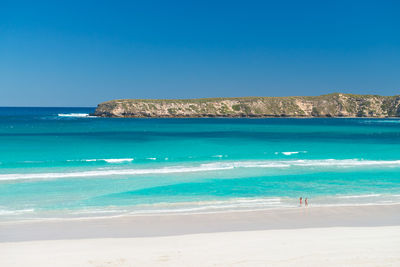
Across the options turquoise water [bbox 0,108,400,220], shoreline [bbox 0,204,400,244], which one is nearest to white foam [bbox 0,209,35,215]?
turquoise water [bbox 0,108,400,220]

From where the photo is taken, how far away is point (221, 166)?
26391mm

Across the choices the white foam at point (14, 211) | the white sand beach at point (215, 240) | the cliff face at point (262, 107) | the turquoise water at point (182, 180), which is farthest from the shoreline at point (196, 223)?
the cliff face at point (262, 107)

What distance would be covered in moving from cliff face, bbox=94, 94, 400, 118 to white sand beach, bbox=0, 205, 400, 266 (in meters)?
115

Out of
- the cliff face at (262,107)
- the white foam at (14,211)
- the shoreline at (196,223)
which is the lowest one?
the shoreline at (196,223)

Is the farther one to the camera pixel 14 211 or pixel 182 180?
pixel 182 180

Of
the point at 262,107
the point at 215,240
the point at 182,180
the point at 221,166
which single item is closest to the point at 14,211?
the point at 215,240

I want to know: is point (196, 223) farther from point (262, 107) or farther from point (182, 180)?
point (262, 107)

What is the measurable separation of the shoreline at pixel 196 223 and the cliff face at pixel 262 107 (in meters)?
114

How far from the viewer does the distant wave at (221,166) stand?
2222 cm

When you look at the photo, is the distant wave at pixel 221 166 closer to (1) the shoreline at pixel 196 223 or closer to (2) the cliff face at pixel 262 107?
(1) the shoreline at pixel 196 223

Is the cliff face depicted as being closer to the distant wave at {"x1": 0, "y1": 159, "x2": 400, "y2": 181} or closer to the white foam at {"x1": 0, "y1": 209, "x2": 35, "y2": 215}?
the distant wave at {"x1": 0, "y1": 159, "x2": 400, "y2": 181}

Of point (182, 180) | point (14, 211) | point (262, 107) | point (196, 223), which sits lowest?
point (196, 223)

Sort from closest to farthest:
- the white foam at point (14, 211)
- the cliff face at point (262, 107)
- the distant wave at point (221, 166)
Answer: the white foam at point (14, 211) < the distant wave at point (221, 166) < the cliff face at point (262, 107)

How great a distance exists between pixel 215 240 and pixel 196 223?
2140mm
